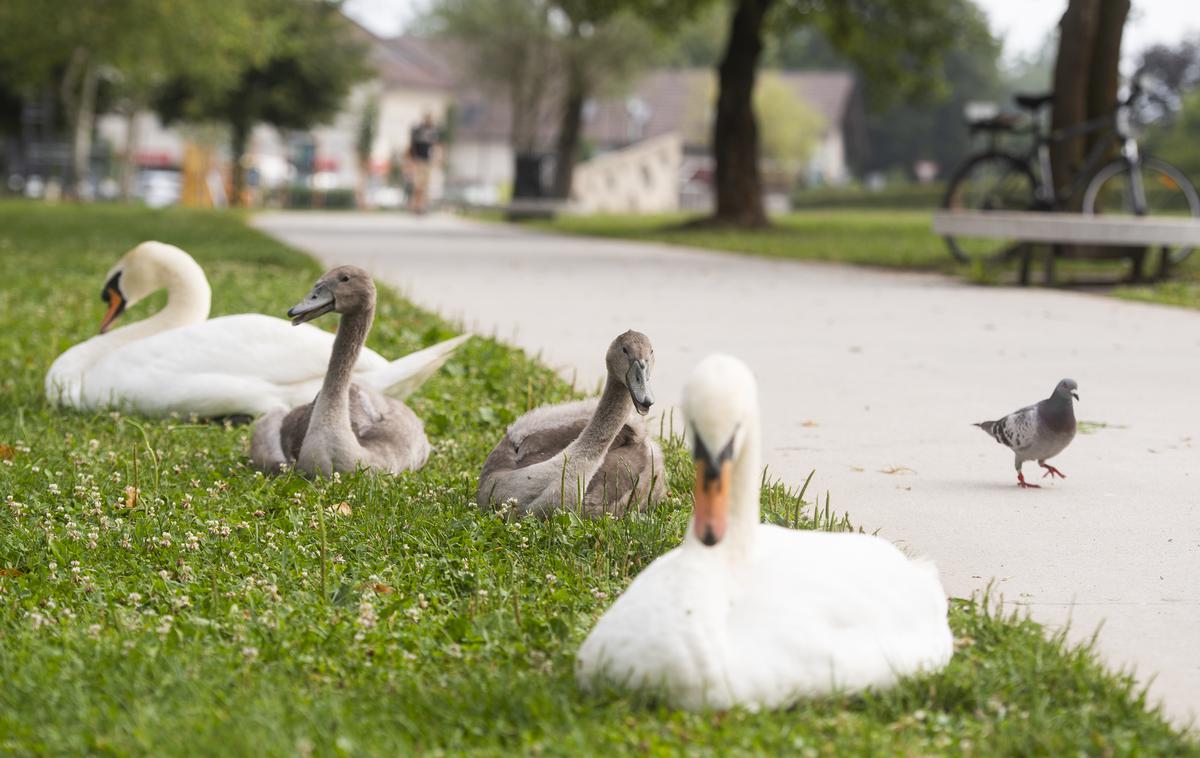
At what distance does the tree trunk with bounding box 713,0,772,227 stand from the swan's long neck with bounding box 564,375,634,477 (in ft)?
71.9

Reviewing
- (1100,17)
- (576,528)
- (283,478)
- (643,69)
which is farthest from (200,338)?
(643,69)

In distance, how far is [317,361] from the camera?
21.2 feet

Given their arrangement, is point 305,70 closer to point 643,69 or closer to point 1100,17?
point 643,69

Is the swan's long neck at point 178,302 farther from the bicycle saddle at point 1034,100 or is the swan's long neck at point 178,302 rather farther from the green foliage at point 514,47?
the green foliage at point 514,47

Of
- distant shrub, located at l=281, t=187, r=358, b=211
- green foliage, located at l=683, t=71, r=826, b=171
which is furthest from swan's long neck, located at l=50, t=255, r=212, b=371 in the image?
green foliage, located at l=683, t=71, r=826, b=171

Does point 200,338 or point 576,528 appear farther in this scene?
point 200,338

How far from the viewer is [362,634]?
3.53m

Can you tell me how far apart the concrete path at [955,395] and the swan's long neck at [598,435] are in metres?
0.81

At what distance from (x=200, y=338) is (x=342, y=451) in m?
1.63

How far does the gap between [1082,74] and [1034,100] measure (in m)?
0.51

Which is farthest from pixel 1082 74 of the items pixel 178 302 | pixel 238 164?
pixel 238 164

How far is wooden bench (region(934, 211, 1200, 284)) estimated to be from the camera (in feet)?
41.6

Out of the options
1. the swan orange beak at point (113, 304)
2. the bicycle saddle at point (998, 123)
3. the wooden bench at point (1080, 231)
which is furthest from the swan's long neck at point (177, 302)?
the bicycle saddle at point (998, 123)

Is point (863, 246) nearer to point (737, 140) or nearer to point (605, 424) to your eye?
point (737, 140)
